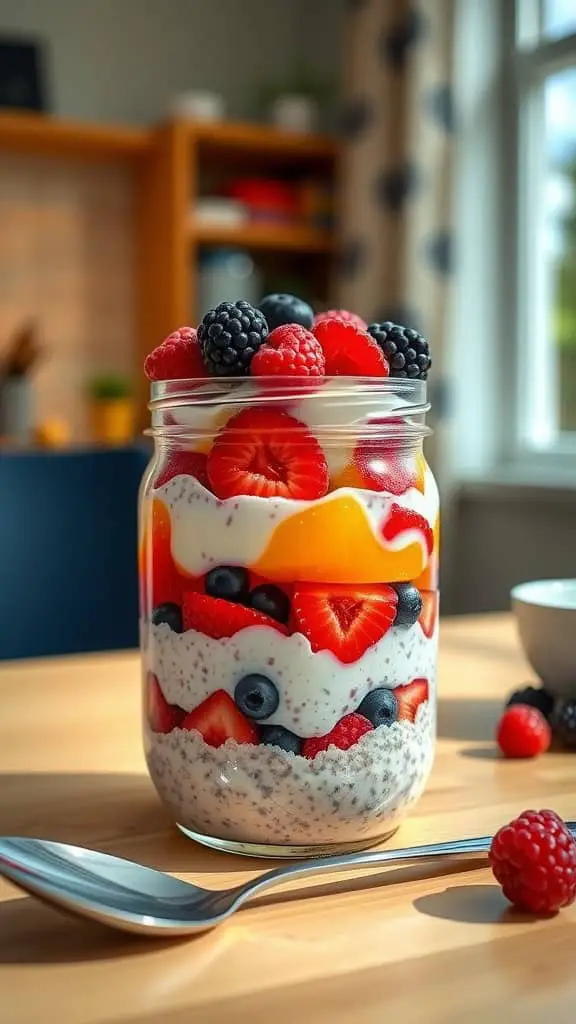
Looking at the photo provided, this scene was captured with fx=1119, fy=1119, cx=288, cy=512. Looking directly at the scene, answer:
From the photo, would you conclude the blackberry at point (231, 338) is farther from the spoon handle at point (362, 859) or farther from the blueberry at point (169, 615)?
the spoon handle at point (362, 859)

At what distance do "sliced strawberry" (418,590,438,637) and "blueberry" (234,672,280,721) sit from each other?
0.09 metres

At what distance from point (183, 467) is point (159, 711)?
13 cm

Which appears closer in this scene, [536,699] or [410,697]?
[410,697]

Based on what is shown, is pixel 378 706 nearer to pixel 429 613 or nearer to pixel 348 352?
pixel 429 613

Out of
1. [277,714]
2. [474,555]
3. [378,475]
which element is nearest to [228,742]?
[277,714]

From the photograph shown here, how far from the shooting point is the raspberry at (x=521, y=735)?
751 mm

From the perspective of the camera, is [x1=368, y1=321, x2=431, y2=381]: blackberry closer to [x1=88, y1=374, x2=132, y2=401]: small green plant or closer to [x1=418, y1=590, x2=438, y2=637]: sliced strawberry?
[x1=418, y1=590, x2=438, y2=637]: sliced strawberry

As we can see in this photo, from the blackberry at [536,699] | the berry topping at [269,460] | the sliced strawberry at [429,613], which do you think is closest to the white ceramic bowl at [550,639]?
the blackberry at [536,699]

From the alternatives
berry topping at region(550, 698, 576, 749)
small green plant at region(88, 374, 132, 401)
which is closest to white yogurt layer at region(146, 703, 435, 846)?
berry topping at region(550, 698, 576, 749)

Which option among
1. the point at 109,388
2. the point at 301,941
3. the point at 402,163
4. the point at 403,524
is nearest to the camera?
the point at 301,941

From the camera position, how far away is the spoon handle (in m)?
0.49

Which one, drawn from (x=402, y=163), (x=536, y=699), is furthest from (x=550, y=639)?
(x=402, y=163)

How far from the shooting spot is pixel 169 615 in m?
0.57

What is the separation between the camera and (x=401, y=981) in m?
0.42
